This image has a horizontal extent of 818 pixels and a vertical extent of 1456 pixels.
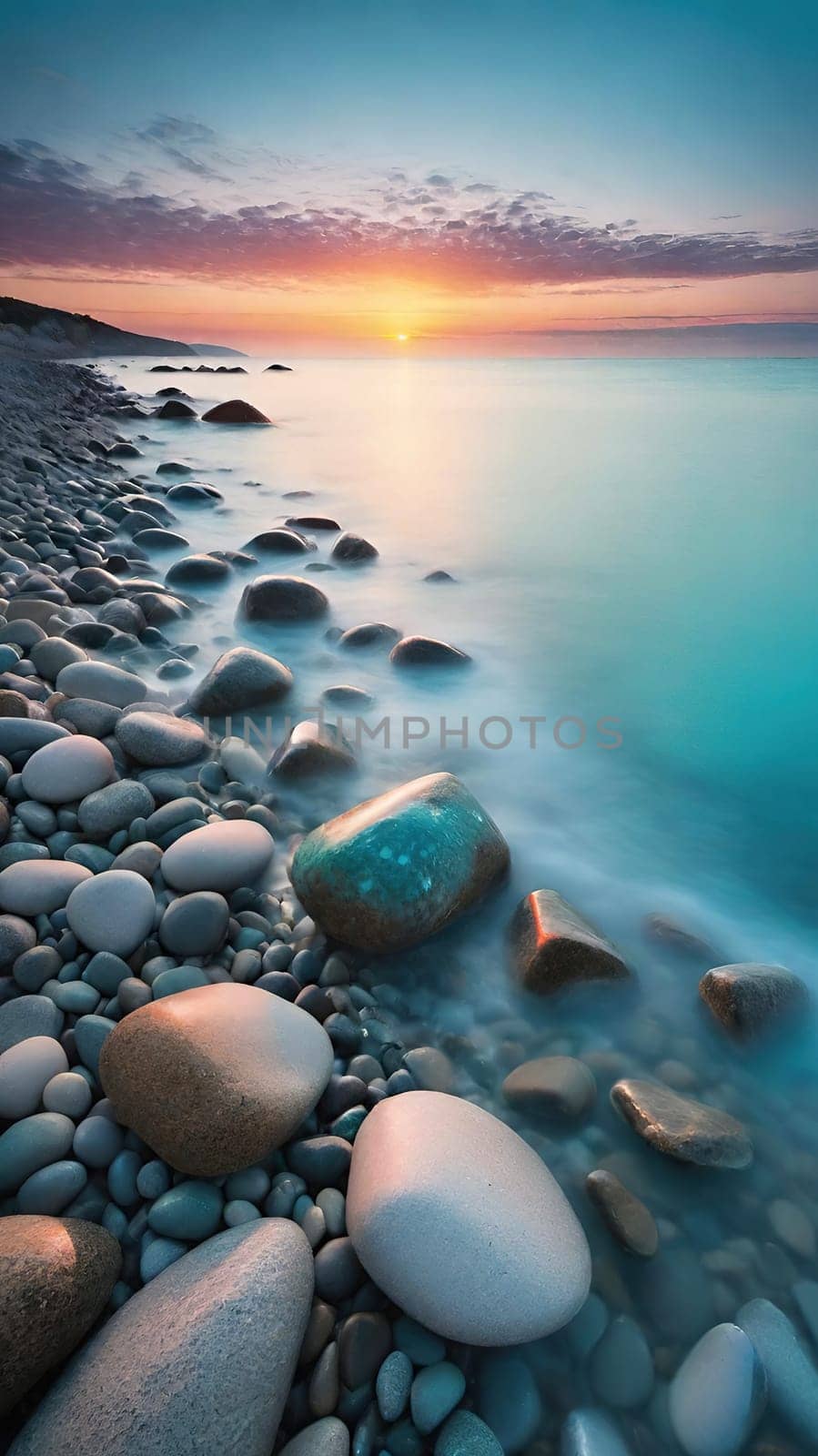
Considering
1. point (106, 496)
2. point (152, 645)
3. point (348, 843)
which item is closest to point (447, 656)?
point (152, 645)

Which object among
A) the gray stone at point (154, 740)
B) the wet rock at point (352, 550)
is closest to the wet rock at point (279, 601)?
the wet rock at point (352, 550)

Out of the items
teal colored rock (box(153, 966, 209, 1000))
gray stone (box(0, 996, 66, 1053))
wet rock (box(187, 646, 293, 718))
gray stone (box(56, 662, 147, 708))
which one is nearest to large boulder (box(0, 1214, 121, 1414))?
gray stone (box(0, 996, 66, 1053))

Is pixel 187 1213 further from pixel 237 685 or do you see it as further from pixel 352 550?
pixel 352 550

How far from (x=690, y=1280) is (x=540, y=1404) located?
0.37 meters

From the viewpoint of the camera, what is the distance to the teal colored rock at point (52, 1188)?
1277 millimetres

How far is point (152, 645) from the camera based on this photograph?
377cm

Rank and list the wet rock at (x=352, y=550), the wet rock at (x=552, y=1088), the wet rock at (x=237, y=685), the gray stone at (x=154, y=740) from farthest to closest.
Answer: the wet rock at (x=352, y=550)
the wet rock at (x=237, y=685)
the gray stone at (x=154, y=740)
the wet rock at (x=552, y=1088)

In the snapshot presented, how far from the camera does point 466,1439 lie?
1112 mm

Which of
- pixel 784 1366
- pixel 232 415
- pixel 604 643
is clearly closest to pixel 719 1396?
pixel 784 1366

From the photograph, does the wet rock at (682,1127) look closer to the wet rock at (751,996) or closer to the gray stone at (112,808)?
the wet rock at (751,996)

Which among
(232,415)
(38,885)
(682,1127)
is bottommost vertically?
(682,1127)

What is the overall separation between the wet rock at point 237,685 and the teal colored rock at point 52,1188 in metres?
2.02

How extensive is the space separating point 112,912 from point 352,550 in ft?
14.6

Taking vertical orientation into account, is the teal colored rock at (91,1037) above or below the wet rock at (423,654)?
below
